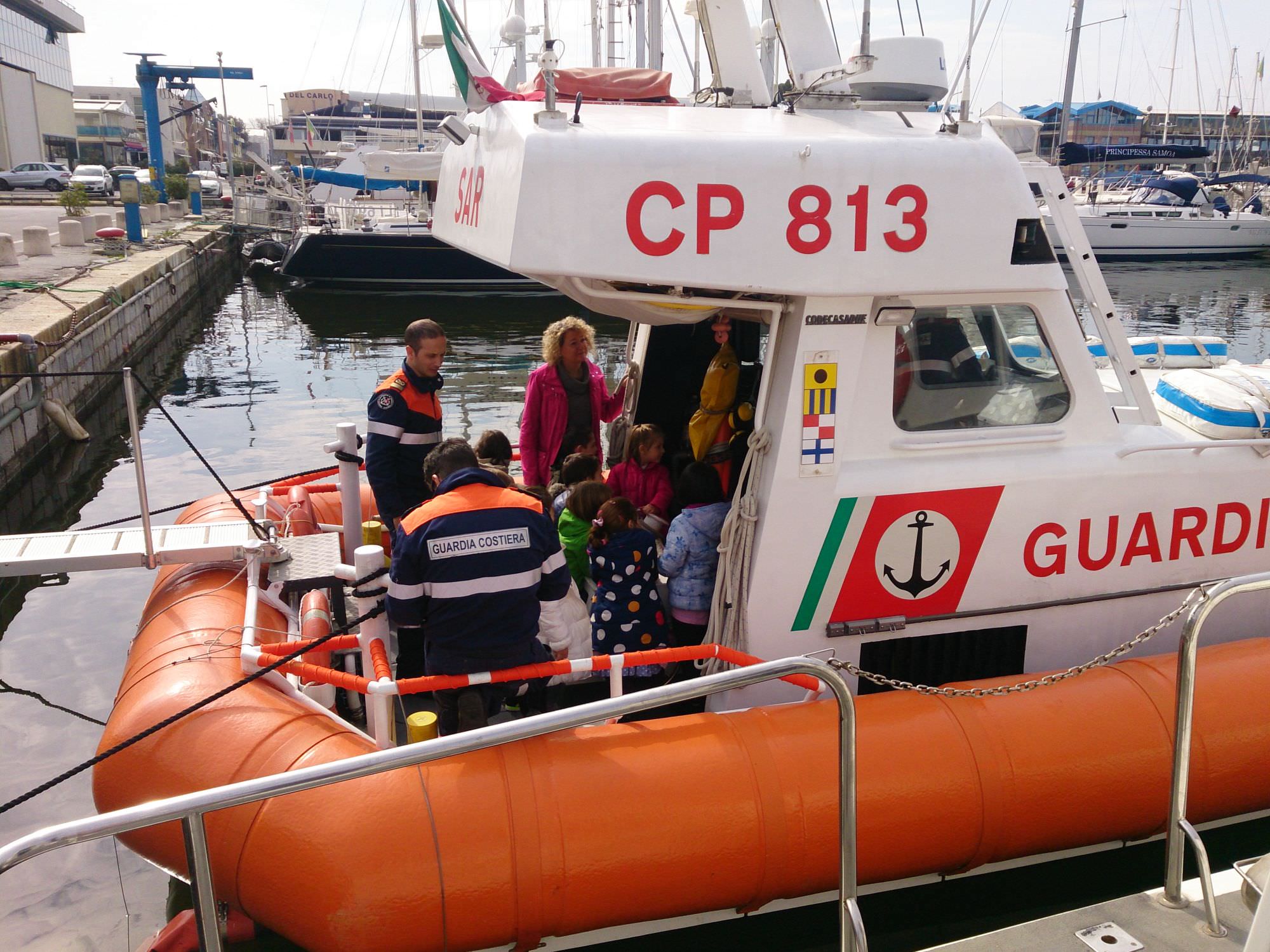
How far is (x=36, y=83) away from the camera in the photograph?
53.7 meters

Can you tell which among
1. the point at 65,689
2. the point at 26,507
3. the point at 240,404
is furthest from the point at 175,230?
the point at 65,689

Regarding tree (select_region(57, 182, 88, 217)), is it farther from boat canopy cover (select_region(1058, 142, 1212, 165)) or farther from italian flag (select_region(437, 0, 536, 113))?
boat canopy cover (select_region(1058, 142, 1212, 165))

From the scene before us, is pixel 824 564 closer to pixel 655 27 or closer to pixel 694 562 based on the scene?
pixel 694 562

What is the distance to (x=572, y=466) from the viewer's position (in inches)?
170

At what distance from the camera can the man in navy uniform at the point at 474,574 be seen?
9.73 feet

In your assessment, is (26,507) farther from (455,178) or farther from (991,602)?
(991,602)

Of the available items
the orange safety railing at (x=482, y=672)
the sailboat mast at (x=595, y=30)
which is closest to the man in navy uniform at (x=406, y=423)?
the orange safety railing at (x=482, y=672)

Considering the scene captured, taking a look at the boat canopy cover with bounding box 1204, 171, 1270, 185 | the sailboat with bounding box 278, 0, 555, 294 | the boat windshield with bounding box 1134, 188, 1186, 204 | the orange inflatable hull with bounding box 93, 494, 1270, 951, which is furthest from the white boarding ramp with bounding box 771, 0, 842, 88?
the boat canopy cover with bounding box 1204, 171, 1270, 185

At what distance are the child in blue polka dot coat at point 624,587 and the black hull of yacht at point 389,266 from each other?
2116 centimetres

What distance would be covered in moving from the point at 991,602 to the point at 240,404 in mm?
11839

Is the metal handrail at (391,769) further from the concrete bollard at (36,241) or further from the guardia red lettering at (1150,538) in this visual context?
the concrete bollard at (36,241)

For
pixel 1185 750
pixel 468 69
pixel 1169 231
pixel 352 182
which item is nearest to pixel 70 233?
pixel 352 182

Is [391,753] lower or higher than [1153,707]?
higher

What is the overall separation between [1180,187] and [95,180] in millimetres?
38537
